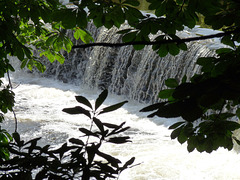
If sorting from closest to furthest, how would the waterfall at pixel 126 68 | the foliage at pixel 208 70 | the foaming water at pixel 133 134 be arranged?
1. the foliage at pixel 208 70
2. the foaming water at pixel 133 134
3. the waterfall at pixel 126 68

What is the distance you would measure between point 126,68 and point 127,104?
1.06 meters

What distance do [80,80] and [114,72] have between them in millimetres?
1488

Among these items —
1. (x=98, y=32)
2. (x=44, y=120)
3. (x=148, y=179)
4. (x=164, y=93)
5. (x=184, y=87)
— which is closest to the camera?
(x=184, y=87)

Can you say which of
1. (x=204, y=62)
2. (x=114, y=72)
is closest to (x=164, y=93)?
(x=204, y=62)

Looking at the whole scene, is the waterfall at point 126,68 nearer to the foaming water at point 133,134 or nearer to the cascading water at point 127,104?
the cascading water at point 127,104

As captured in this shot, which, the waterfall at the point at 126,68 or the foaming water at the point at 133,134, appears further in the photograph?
the waterfall at the point at 126,68

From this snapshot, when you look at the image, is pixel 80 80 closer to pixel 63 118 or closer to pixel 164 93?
pixel 63 118

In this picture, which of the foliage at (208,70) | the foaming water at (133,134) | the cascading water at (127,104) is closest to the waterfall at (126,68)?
the cascading water at (127,104)

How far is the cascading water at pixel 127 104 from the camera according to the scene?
511cm

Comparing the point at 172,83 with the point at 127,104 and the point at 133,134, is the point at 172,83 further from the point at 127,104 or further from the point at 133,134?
the point at 127,104

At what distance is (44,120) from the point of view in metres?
7.18

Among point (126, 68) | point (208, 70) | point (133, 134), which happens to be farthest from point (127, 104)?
point (208, 70)

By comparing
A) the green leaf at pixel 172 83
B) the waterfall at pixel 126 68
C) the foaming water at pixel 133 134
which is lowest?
the foaming water at pixel 133 134

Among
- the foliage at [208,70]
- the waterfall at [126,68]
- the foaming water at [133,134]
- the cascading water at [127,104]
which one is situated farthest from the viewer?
the waterfall at [126,68]
